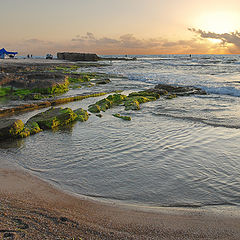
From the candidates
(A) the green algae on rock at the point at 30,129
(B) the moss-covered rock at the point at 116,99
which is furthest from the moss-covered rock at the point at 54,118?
(B) the moss-covered rock at the point at 116,99

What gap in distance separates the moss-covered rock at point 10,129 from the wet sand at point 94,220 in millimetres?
3255

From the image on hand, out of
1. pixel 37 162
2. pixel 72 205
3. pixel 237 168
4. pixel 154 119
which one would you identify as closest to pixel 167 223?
pixel 72 205

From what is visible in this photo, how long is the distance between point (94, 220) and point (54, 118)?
581 centimetres

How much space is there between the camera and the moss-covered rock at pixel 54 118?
8305 mm

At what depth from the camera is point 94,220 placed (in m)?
3.29

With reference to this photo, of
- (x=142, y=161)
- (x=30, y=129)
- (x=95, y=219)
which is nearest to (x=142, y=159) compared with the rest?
(x=142, y=161)

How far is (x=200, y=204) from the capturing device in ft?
12.8

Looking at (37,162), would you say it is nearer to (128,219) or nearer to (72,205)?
(72,205)

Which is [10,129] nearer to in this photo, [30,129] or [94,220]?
[30,129]

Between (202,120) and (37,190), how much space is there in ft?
23.3

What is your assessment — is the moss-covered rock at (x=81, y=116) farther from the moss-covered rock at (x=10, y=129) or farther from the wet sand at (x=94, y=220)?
the wet sand at (x=94, y=220)

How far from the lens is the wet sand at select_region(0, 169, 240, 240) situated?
2.93 m

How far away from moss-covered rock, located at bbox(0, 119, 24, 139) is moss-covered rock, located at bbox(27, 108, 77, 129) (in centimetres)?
98

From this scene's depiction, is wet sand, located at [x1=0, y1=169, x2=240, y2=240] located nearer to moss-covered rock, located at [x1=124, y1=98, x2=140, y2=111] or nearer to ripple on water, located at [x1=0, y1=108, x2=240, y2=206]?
ripple on water, located at [x1=0, y1=108, x2=240, y2=206]
